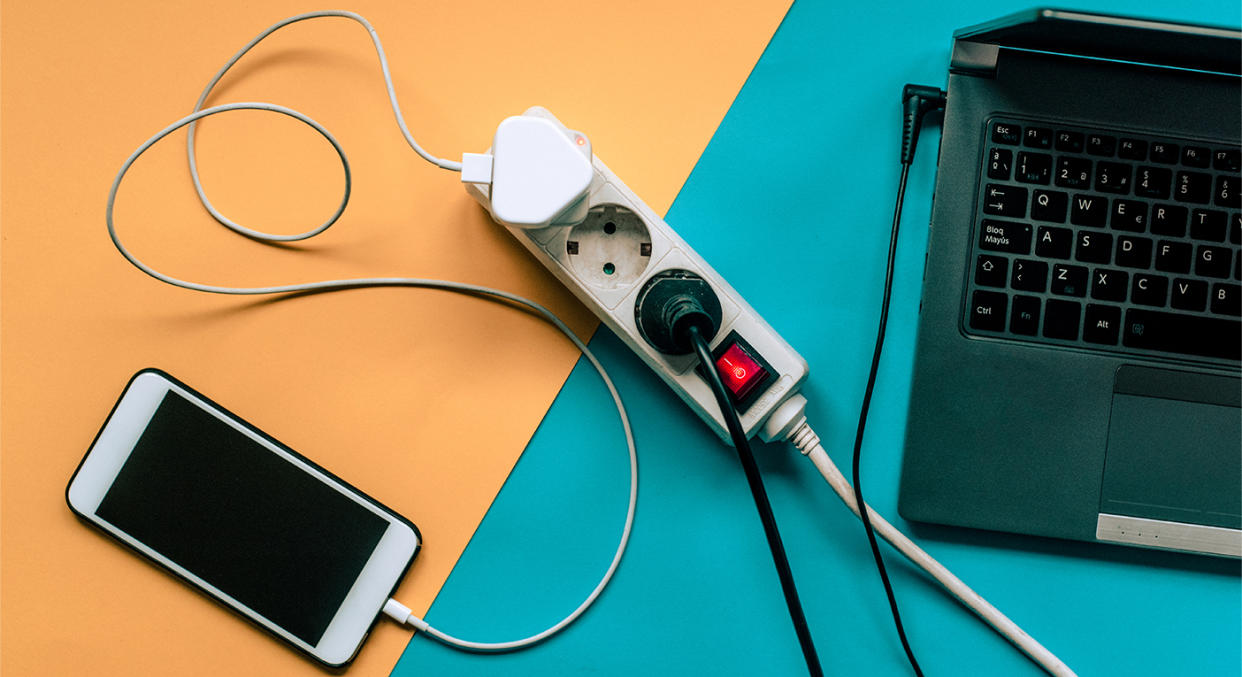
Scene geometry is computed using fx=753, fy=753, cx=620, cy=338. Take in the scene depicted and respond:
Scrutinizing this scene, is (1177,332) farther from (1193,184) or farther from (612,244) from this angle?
(612,244)

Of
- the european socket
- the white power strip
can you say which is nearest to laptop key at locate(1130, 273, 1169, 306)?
the white power strip

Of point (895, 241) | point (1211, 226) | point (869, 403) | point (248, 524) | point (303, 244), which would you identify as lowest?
point (248, 524)

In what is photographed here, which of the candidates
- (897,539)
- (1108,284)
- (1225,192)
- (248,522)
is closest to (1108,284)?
(1108,284)

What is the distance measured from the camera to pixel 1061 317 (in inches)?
20.0

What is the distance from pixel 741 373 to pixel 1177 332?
30 cm

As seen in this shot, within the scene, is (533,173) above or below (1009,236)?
below

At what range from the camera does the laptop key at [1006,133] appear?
0.51m

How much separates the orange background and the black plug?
114 millimetres

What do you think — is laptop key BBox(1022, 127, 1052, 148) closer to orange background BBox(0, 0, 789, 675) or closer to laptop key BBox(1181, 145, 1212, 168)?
laptop key BBox(1181, 145, 1212, 168)

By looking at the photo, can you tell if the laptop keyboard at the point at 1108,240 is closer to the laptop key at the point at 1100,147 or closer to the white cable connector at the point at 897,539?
the laptop key at the point at 1100,147

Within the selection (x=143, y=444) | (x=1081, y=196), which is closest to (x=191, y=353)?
(x=143, y=444)

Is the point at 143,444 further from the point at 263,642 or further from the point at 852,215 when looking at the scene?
the point at 852,215

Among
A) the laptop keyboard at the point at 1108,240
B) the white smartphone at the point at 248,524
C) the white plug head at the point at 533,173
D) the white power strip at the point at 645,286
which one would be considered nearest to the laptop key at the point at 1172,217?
the laptop keyboard at the point at 1108,240

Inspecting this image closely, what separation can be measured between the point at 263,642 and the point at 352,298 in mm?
262
